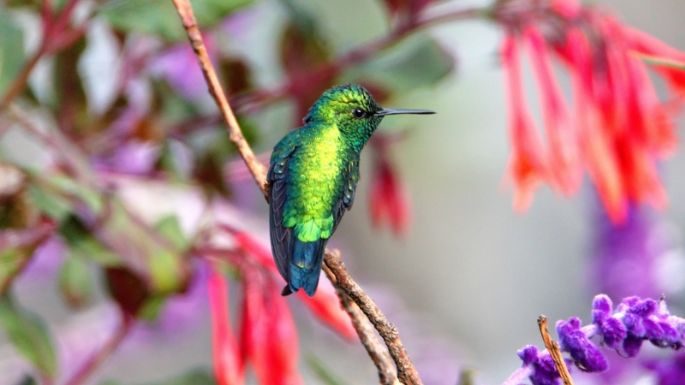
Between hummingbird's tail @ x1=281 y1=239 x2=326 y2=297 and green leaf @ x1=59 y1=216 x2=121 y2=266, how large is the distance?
287mm

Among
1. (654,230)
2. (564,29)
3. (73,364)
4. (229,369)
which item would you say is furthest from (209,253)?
(654,230)

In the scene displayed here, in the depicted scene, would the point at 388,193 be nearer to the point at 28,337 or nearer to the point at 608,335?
the point at 28,337

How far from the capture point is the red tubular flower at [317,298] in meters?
0.44

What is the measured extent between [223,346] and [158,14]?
0.53ft

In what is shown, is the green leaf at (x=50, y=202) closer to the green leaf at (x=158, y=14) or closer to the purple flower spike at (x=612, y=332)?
the green leaf at (x=158, y=14)

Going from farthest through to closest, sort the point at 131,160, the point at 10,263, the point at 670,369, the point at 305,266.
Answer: the point at 131,160
the point at 10,263
the point at 670,369
the point at 305,266

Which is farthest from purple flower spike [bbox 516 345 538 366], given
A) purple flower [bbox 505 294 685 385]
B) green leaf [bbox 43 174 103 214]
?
green leaf [bbox 43 174 103 214]

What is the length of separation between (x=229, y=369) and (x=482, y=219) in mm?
1187

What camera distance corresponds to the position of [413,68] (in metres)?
0.64

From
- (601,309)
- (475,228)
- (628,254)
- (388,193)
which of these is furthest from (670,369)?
(475,228)

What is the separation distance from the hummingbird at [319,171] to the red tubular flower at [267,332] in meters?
0.15

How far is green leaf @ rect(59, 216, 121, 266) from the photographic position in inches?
20.5

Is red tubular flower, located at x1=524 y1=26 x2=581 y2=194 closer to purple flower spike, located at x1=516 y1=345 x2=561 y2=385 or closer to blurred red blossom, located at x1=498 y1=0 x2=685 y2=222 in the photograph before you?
blurred red blossom, located at x1=498 y1=0 x2=685 y2=222

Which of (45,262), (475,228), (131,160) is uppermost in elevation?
(131,160)
